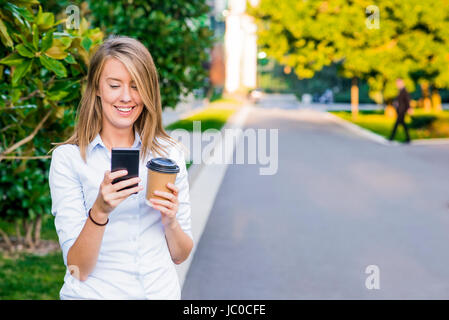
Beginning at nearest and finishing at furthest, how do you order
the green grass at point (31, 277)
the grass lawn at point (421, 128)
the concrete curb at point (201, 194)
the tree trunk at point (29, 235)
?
the green grass at point (31, 277), the concrete curb at point (201, 194), the tree trunk at point (29, 235), the grass lawn at point (421, 128)

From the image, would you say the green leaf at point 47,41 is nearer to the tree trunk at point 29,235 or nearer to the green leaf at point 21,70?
the green leaf at point 21,70

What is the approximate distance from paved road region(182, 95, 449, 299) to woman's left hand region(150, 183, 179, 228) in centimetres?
370

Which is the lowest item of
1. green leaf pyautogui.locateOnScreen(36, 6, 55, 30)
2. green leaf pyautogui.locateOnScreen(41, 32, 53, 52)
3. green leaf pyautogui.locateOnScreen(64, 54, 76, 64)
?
green leaf pyautogui.locateOnScreen(64, 54, 76, 64)

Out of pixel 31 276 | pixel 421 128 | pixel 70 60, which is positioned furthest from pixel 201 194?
pixel 421 128

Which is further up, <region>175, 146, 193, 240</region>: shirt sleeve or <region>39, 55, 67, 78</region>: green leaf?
<region>39, 55, 67, 78</region>: green leaf

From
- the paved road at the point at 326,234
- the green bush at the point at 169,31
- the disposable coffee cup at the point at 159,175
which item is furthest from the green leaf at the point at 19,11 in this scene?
the green bush at the point at 169,31

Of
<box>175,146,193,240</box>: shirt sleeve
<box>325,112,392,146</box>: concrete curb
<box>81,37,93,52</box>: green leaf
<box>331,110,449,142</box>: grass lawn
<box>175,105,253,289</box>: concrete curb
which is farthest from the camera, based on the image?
<box>331,110,449,142</box>: grass lawn

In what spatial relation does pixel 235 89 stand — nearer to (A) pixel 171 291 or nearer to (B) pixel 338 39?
(B) pixel 338 39

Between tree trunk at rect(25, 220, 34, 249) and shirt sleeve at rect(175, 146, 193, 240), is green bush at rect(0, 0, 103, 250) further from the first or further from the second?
shirt sleeve at rect(175, 146, 193, 240)

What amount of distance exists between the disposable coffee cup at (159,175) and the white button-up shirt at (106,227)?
0.47 ft

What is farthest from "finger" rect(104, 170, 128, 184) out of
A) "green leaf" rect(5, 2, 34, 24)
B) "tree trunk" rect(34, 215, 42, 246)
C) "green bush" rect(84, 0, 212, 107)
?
"green bush" rect(84, 0, 212, 107)

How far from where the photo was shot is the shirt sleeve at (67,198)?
6.81 ft

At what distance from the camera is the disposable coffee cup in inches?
76.5

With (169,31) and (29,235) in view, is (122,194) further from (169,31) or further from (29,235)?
(169,31)
